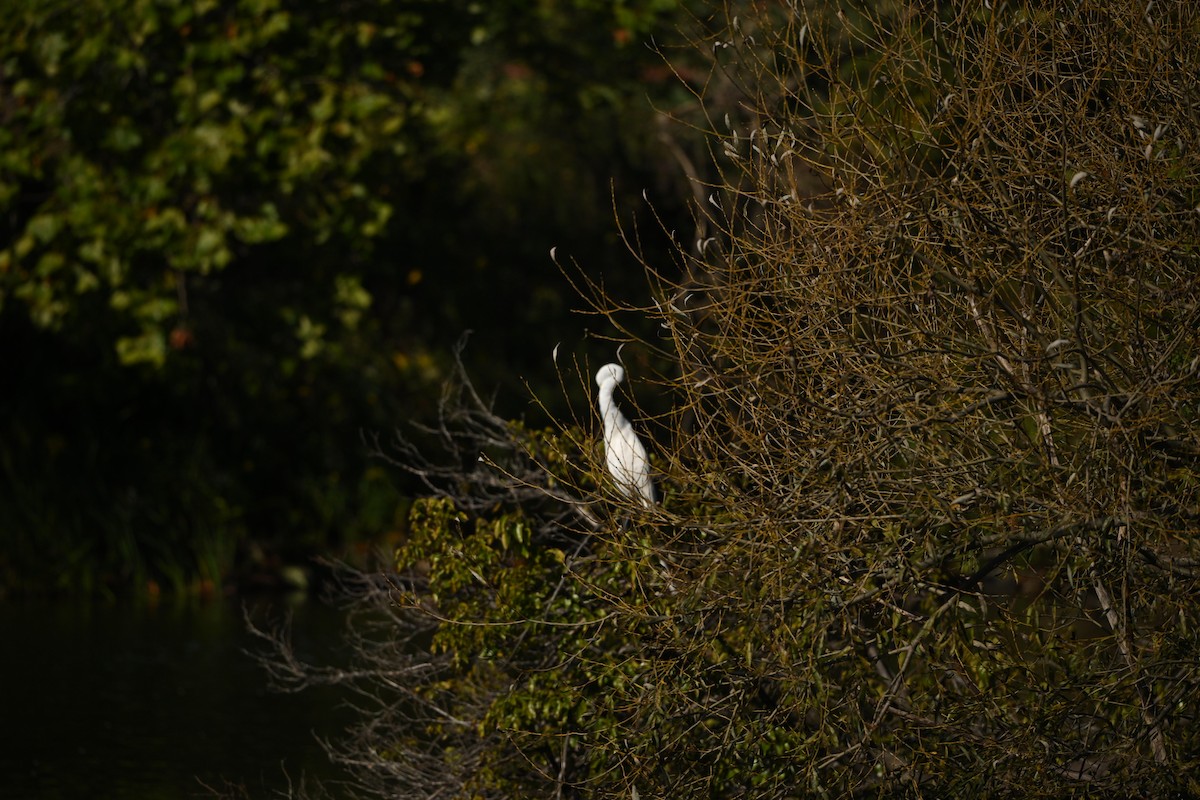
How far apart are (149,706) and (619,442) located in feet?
15.4

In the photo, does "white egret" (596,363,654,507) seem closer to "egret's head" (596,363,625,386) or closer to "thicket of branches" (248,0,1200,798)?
"egret's head" (596,363,625,386)

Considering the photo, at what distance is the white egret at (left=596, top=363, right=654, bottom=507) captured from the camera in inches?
203

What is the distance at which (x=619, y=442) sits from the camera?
5.51 metres

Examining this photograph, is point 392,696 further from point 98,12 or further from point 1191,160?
point 1191,160

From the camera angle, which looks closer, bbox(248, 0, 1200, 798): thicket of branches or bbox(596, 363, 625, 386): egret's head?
bbox(248, 0, 1200, 798): thicket of branches

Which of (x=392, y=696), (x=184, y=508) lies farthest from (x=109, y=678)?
(x=184, y=508)

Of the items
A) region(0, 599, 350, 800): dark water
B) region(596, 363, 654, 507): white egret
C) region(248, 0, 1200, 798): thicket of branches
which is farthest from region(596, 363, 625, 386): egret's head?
region(0, 599, 350, 800): dark water

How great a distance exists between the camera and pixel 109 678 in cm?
974

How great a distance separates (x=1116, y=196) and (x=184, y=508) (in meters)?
10.4

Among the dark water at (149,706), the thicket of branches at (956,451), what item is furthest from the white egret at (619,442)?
the dark water at (149,706)

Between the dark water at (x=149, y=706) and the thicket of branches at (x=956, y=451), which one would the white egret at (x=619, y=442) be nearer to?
the thicket of branches at (x=956, y=451)

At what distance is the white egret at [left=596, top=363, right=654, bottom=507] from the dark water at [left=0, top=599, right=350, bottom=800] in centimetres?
200

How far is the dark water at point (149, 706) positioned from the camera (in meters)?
7.39

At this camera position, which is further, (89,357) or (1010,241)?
(89,357)
